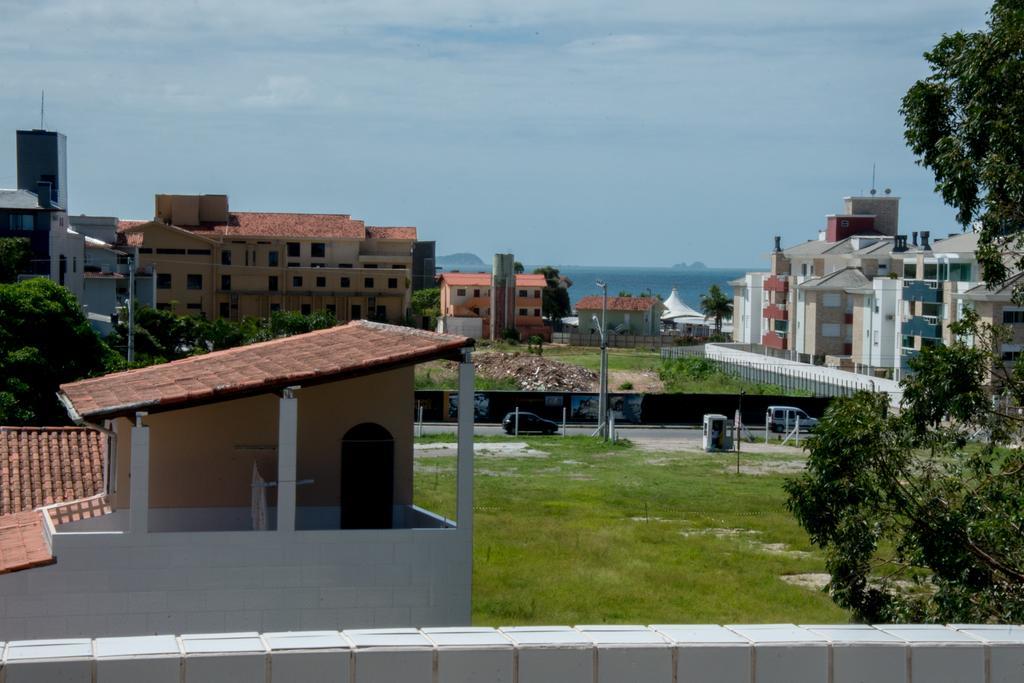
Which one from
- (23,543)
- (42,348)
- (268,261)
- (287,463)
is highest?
(268,261)

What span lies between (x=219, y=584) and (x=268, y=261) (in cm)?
10195

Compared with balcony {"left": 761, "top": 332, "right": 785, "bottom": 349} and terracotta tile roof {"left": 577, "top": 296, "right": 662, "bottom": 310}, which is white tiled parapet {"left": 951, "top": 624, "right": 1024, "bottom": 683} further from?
terracotta tile roof {"left": 577, "top": 296, "right": 662, "bottom": 310}

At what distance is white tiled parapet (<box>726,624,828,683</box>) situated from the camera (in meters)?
5.59

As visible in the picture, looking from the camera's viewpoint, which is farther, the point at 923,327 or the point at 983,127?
the point at 923,327

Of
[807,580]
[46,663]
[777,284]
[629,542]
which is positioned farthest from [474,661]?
[777,284]

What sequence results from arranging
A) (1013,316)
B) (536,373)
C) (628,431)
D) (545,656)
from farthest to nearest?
(536,373) → (1013,316) → (628,431) → (545,656)

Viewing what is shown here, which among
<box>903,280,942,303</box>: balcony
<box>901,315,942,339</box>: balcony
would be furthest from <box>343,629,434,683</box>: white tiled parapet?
<box>903,280,942,303</box>: balcony

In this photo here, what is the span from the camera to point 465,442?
1495cm

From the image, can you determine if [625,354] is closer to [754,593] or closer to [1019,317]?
[1019,317]

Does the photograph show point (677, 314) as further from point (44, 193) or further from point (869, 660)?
point (869, 660)

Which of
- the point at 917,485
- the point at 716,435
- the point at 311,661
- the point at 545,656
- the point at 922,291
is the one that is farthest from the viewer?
the point at 922,291

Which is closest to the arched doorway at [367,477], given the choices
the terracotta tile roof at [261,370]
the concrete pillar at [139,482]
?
the terracotta tile roof at [261,370]

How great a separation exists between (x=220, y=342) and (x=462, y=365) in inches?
2542

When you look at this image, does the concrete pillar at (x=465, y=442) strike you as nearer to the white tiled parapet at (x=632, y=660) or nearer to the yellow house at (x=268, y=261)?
the white tiled parapet at (x=632, y=660)
